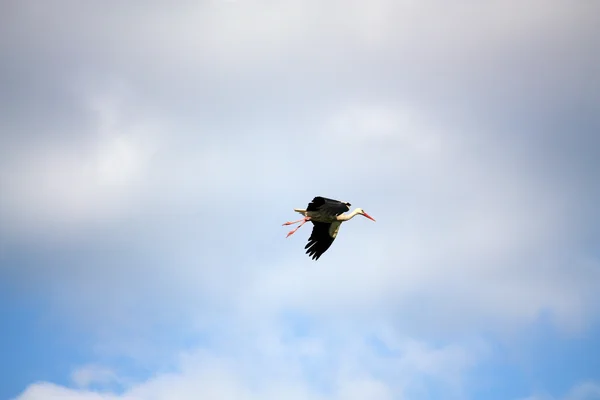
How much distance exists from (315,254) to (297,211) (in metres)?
4.69

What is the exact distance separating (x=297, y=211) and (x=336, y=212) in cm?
297

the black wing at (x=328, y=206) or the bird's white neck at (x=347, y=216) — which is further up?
the bird's white neck at (x=347, y=216)

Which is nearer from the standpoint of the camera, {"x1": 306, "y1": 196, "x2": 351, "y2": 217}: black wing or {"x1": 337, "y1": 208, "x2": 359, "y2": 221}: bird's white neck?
{"x1": 306, "y1": 196, "x2": 351, "y2": 217}: black wing

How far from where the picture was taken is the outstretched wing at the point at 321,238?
223 feet

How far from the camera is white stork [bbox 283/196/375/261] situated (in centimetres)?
6488

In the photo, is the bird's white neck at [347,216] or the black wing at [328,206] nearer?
the black wing at [328,206]

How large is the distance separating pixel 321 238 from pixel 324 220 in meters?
1.83

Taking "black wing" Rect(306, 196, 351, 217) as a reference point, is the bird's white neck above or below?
above

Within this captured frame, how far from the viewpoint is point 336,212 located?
6625cm

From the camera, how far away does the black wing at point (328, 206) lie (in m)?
64.0

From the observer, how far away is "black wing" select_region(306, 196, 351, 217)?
64.0 meters

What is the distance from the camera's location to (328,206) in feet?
213

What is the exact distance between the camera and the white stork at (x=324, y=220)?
213ft

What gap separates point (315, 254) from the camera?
68312mm
